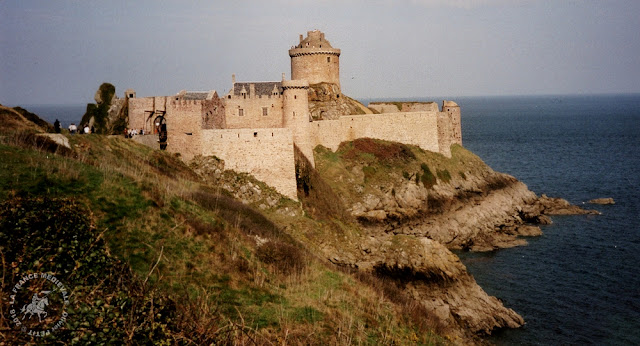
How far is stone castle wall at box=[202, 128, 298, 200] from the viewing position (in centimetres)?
3934

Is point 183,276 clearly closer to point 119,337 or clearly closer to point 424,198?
point 119,337

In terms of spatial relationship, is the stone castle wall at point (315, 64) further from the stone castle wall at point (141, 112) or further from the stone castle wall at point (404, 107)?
the stone castle wall at point (141, 112)

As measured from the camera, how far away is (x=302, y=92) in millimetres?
43719

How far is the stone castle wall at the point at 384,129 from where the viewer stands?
2112 inches

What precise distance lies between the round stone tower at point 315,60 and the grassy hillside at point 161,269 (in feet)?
110

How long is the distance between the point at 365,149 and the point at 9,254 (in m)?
44.0

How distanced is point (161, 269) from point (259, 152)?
2340 centimetres

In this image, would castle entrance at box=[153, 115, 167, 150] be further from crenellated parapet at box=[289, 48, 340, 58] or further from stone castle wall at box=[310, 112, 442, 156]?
crenellated parapet at box=[289, 48, 340, 58]

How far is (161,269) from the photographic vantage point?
55.7 ft

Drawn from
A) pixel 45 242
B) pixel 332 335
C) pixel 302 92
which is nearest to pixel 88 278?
pixel 45 242

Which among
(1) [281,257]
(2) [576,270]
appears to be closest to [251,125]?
(1) [281,257]

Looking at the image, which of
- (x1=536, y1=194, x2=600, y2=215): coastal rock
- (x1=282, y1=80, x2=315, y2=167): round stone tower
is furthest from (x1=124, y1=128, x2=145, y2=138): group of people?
(x1=536, y1=194, x2=600, y2=215): coastal rock

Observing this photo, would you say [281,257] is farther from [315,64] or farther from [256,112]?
[315,64]

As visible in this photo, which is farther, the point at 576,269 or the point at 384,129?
the point at 384,129
